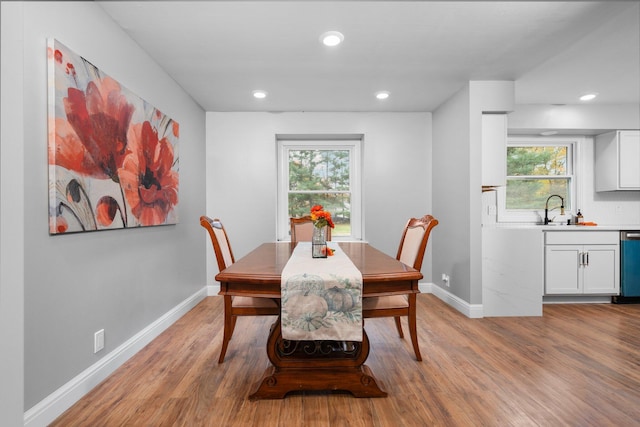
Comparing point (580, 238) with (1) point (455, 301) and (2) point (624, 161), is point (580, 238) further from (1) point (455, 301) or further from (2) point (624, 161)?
(1) point (455, 301)

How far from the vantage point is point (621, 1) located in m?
1.85

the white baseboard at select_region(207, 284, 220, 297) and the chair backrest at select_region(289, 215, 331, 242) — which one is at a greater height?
the chair backrest at select_region(289, 215, 331, 242)

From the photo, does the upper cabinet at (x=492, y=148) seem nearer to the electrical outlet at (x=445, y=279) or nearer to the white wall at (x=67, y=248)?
the electrical outlet at (x=445, y=279)

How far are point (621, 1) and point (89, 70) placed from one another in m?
3.09

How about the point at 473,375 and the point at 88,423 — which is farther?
the point at 473,375

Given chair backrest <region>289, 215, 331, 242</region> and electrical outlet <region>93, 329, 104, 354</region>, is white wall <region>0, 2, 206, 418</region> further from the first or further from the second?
chair backrest <region>289, 215, 331, 242</region>

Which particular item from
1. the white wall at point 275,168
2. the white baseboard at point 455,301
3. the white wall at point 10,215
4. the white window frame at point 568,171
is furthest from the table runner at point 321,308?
the white window frame at point 568,171

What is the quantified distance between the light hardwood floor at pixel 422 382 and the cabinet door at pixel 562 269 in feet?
2.24

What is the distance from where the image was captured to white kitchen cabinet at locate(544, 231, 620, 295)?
11.3 feet

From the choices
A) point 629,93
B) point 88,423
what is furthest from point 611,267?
point 88,423

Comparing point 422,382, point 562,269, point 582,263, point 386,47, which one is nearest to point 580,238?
point 582,263

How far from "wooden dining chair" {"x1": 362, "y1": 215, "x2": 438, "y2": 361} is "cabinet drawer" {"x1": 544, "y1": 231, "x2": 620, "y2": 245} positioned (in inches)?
81.4

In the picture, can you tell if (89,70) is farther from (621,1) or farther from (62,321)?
(621,1)

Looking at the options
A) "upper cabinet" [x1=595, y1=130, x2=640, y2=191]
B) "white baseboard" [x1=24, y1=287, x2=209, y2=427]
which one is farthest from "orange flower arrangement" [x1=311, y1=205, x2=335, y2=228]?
"upper cabinet" [x1=595, y1=130, x2=640, y2=191]
